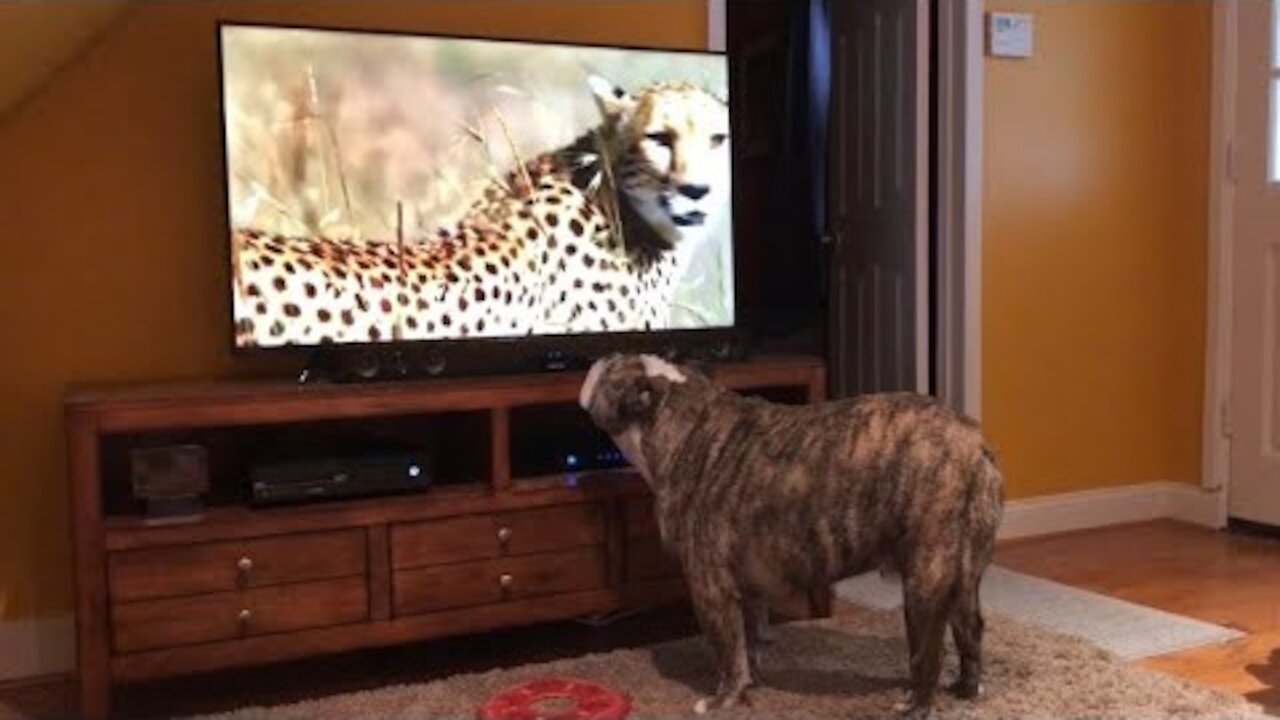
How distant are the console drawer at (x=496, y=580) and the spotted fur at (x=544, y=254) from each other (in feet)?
1.64

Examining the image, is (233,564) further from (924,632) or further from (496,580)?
(924,632)

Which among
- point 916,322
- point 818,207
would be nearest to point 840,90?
point 818,207

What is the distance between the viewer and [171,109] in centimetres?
270

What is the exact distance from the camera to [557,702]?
7.47ft

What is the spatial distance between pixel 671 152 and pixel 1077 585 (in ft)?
4.98

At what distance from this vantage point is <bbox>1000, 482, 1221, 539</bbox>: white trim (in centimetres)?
376

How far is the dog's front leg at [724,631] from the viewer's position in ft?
7.36

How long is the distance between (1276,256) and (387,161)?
263 centimetres

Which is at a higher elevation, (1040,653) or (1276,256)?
(1276,256)

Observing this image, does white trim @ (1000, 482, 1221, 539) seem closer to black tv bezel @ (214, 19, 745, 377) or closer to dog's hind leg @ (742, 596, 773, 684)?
black tv bezel @ (214, 19, 745, 377)

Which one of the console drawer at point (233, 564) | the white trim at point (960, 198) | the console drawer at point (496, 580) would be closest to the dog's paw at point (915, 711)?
the console drawer at point (496, 580)

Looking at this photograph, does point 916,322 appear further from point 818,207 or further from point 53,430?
point 53,430

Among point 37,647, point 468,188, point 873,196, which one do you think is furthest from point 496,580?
point 873,196

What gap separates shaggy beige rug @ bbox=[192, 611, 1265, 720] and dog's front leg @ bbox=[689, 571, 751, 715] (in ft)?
0.13
